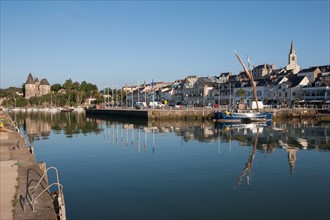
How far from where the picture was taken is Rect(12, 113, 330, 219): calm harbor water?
14414 mm

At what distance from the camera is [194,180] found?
1962 centimetres

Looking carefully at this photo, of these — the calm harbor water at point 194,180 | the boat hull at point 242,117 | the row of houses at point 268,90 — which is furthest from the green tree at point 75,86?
the calm harbor water at point 194,180

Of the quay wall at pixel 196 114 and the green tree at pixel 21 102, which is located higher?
the green tree at pixel 21 102

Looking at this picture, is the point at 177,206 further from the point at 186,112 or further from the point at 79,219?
the point at 186,112

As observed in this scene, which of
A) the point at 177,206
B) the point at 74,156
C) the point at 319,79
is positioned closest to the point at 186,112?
the point at 319,79

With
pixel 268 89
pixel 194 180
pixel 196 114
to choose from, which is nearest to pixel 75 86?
pixel 268 89

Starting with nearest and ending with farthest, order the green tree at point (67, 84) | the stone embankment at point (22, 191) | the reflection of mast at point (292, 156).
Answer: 1. the stone embankment at point (22, 191)
2. the reflection of mast at point (292, 156)
3. the green tree at point (67, 84)

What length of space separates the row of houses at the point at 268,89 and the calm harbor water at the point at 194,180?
60662mm

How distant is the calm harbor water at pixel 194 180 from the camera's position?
1441cm

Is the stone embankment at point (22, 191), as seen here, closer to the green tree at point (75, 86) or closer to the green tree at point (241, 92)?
the green tree at point (241, 92)

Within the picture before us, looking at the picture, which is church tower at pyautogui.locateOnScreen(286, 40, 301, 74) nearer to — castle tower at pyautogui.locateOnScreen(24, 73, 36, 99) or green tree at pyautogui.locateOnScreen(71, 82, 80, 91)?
green tree at pyautogui.locateOnScreen(71, 82, 80, 91)

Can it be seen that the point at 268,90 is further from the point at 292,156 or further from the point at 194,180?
the point at 194,180

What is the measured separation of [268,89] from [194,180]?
9011 centimetres

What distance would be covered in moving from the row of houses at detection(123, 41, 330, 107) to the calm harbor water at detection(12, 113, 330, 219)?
199 ft
